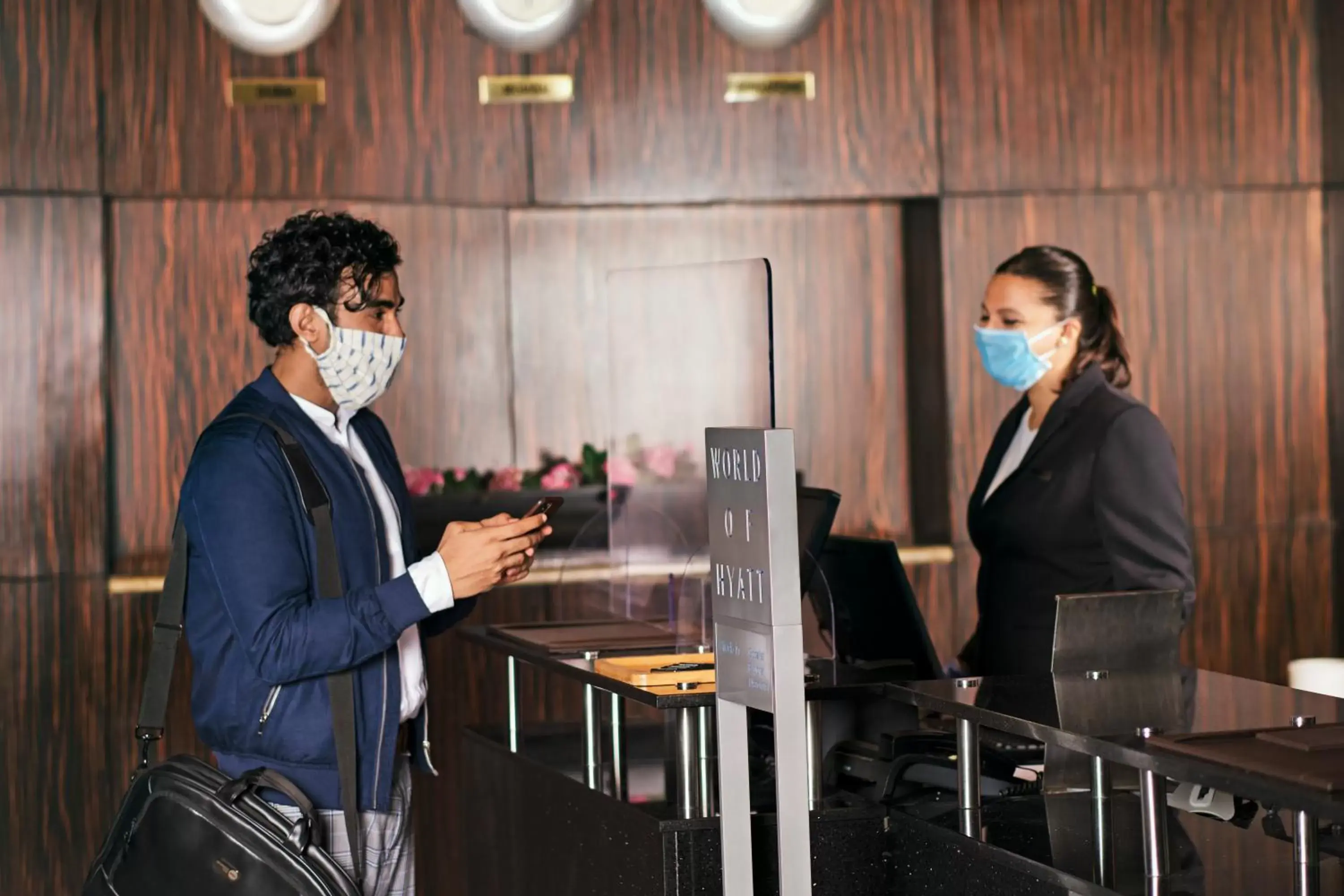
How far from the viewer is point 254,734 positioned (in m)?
2.22

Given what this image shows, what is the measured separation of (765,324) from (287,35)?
8.79 ft

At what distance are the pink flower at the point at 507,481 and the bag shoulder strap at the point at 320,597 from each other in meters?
2.32

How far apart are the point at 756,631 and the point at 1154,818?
482 millimetres

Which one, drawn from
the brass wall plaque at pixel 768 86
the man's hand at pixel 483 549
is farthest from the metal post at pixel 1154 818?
the brass wall plaque at pixel 768 86

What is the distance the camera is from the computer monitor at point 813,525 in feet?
7.90

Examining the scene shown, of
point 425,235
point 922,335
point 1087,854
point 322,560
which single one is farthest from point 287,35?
point 1087,854

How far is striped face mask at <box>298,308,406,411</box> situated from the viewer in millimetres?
2393

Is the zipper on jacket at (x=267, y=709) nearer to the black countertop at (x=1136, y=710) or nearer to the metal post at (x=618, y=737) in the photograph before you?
the metal post at (x=618, y=737)

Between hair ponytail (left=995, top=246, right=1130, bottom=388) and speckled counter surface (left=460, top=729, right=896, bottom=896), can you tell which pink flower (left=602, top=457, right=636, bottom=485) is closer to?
speckled counter surface (left=460, top=729, right=896, bottom=896)

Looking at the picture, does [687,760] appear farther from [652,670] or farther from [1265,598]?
[1265,598]

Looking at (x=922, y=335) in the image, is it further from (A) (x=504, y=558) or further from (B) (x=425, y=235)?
(A) (x=504, y=558)

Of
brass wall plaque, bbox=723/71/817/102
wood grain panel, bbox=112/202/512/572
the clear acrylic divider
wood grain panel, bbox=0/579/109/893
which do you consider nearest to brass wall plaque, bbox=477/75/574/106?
wood grain panel, bbox=112/202/512/572

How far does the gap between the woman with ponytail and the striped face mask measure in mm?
1245

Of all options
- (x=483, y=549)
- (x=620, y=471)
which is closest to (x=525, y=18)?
(x=620, y=471)
